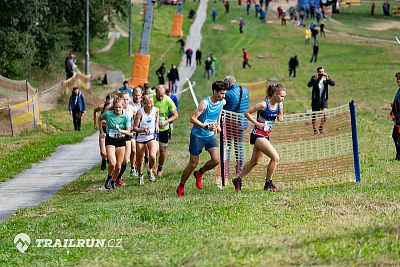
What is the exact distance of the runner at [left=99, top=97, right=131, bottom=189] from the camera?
1647cm

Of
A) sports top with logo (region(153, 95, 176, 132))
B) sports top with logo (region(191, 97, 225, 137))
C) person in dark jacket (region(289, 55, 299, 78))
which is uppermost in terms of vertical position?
sports top with logo (region(191, 97, 225, 137))

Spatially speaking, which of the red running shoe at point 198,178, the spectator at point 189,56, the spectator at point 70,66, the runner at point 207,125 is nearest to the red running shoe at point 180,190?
the runner at point 207,125

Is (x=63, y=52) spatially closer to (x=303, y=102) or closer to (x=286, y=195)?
(x=303, y=102)

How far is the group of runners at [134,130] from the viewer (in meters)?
16.5

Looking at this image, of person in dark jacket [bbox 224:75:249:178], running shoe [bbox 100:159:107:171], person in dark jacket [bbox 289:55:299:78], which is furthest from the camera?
person in dark jacket [bbox 289:55:299:78]

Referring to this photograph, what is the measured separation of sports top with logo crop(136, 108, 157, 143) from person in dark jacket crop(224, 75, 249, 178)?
4.47 ft

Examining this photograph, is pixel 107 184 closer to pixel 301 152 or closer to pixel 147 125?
pixel 147 125

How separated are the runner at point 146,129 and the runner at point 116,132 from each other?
406mm

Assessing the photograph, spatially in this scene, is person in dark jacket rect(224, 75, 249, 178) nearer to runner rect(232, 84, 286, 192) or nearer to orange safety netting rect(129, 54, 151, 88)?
runner rect(232, 84, 286, 192)

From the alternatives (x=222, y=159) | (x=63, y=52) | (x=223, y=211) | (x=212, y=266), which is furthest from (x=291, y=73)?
(x=212, y=266)

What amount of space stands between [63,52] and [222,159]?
34152 millimetres

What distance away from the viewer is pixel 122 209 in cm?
1328

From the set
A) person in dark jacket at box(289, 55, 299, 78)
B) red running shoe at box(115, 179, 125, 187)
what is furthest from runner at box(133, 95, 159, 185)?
person in dark jacket at box(289, 55, 299, 78)

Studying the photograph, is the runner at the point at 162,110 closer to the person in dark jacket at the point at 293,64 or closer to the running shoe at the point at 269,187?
the running shoe at the point at 269,187
